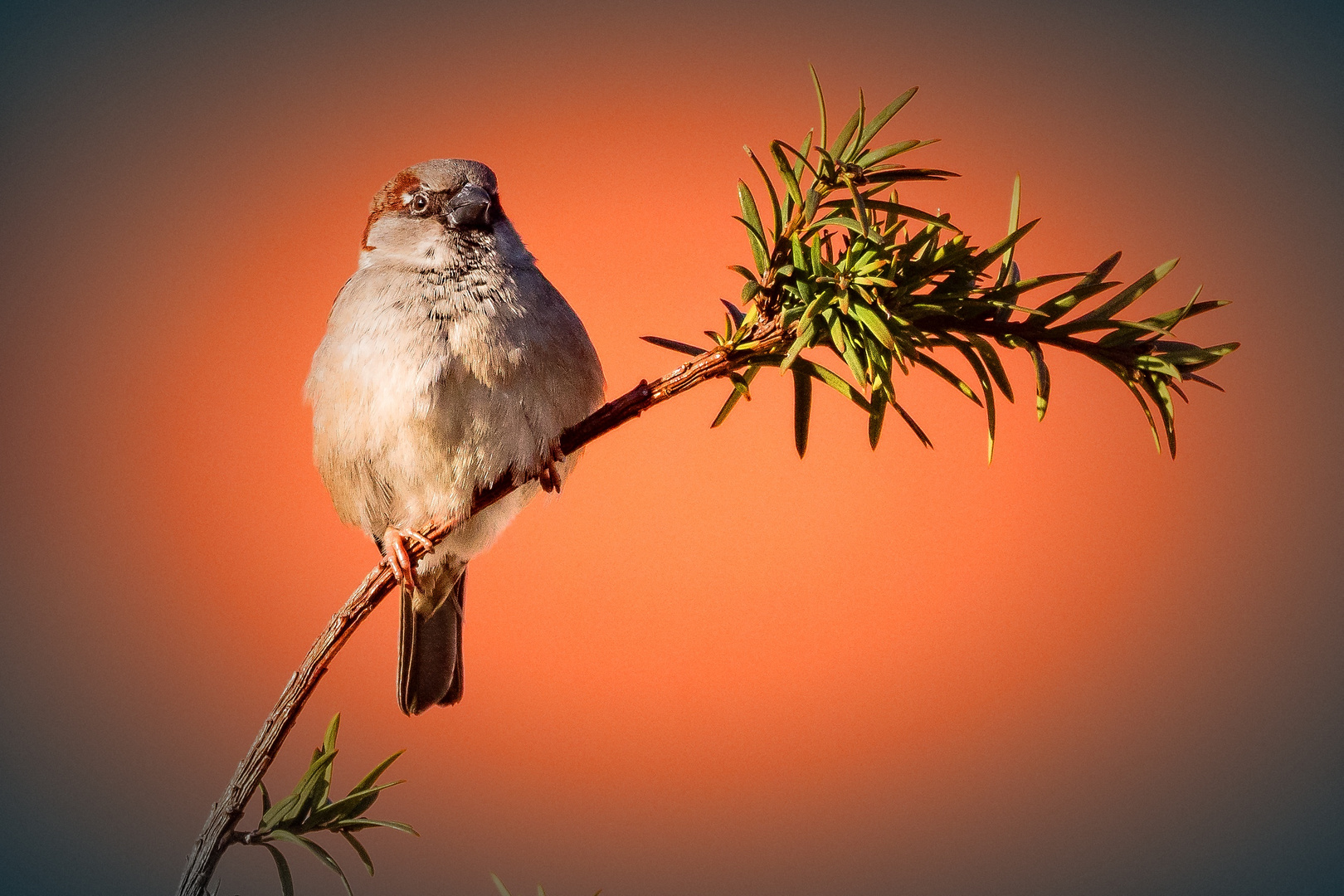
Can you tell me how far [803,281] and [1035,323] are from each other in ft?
0.37

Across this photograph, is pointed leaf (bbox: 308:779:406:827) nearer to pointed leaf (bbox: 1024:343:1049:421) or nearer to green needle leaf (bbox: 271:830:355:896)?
green needle leaf (bbox: 271:830:355:896)

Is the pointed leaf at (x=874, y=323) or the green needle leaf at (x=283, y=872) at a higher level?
the pointed leaf at (x=874, y=323)

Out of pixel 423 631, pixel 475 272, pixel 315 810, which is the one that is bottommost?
pixel 315 810

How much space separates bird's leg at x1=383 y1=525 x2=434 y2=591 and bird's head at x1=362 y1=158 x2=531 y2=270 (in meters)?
Result: 0.27

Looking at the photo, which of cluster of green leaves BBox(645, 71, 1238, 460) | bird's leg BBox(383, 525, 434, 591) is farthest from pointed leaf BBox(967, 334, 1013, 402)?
bird's leg BBox(383, 525, 434, 591)

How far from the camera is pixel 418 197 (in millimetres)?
1090

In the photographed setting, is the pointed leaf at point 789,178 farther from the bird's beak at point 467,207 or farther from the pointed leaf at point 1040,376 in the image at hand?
the bird's beak at point 467,207

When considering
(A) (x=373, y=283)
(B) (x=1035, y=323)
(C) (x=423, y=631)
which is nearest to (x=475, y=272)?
(A) (x=373, y=283)

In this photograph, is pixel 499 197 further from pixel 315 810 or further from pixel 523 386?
pixel 315 810

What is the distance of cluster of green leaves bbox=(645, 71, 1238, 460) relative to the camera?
0.50 meters

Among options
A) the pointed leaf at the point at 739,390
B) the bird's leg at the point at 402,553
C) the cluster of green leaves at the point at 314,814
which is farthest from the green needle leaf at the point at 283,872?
the pointed leaf at the point at 739,390

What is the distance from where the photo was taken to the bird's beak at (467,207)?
1.06 m

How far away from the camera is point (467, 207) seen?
1062 mm

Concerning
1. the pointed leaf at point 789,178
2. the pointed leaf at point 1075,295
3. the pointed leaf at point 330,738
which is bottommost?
the pointed leaf at point 330,738
